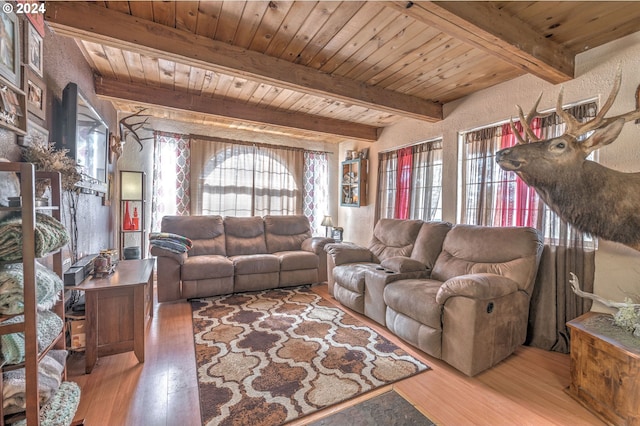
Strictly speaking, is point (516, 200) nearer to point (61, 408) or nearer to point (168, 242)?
point (61, 408)

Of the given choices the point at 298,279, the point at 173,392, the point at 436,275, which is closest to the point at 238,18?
the point at 173,392

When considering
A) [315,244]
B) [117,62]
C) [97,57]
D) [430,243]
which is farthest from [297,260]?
[97,57]

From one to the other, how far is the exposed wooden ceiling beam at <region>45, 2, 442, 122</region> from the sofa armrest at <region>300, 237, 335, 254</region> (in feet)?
6.48

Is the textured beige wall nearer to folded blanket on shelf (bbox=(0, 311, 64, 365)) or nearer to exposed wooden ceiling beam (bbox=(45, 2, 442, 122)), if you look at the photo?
exposed wooden ceiling beam (bbox=(45, 2, 442, 122))

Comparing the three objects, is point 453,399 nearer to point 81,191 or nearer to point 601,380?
point 601,380

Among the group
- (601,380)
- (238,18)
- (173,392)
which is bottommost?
(173,392)

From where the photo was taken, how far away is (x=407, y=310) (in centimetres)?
221

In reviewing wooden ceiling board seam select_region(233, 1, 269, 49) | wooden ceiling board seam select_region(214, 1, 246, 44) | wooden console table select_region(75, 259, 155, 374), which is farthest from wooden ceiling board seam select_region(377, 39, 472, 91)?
wooden console table select_region(75, 259, 155, 374)

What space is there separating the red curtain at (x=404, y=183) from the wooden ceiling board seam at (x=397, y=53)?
1507 mm

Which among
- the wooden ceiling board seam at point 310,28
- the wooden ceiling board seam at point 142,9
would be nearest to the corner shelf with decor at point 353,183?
the wooden ceiling board seam at point 310,28

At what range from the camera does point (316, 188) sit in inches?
206

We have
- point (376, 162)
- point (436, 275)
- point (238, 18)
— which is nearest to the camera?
point (238, 18)

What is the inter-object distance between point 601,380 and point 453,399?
0.79 meters

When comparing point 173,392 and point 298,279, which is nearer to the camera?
point 173,392
